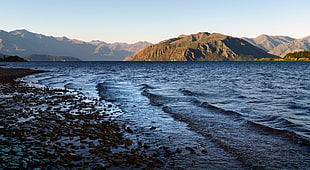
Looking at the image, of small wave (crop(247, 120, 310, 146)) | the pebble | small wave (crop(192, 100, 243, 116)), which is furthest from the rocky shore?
small wave (crop(192, 100, 243, 116))

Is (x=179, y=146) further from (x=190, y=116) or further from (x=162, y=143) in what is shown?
(x=190, y=116)

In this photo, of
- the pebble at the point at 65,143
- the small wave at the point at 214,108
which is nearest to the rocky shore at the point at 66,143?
the pebble at the point at 65,143

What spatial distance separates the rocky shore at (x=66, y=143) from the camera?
10.5 meters

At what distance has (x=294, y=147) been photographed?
13.1m

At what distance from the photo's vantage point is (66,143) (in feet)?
42.7

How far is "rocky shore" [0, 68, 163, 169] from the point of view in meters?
10.5

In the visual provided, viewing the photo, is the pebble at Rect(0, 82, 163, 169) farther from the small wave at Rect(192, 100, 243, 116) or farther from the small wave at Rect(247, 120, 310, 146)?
the small wave at Rect(192, 100, 243, 116)

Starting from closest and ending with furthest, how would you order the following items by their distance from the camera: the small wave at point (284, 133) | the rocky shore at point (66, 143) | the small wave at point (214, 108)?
1. the rocky shore at point (66, 143)
2. the small wave at point (284, 133)
3. the small wave at point (214, 108)

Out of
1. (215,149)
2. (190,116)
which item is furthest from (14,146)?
(190,116)

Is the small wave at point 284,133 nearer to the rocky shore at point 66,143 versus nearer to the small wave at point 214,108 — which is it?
the small wave at point 214,108

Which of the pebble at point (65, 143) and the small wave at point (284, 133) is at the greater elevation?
the small wave at point (284, 133)

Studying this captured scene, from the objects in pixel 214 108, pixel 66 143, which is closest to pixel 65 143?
pixel 66 143

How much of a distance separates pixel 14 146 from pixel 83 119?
6870 millimetres

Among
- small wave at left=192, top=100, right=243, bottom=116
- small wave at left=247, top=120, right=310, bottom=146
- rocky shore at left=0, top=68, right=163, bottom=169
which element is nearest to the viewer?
rocky shore at left=0, top=68, right=163, bottom=169
